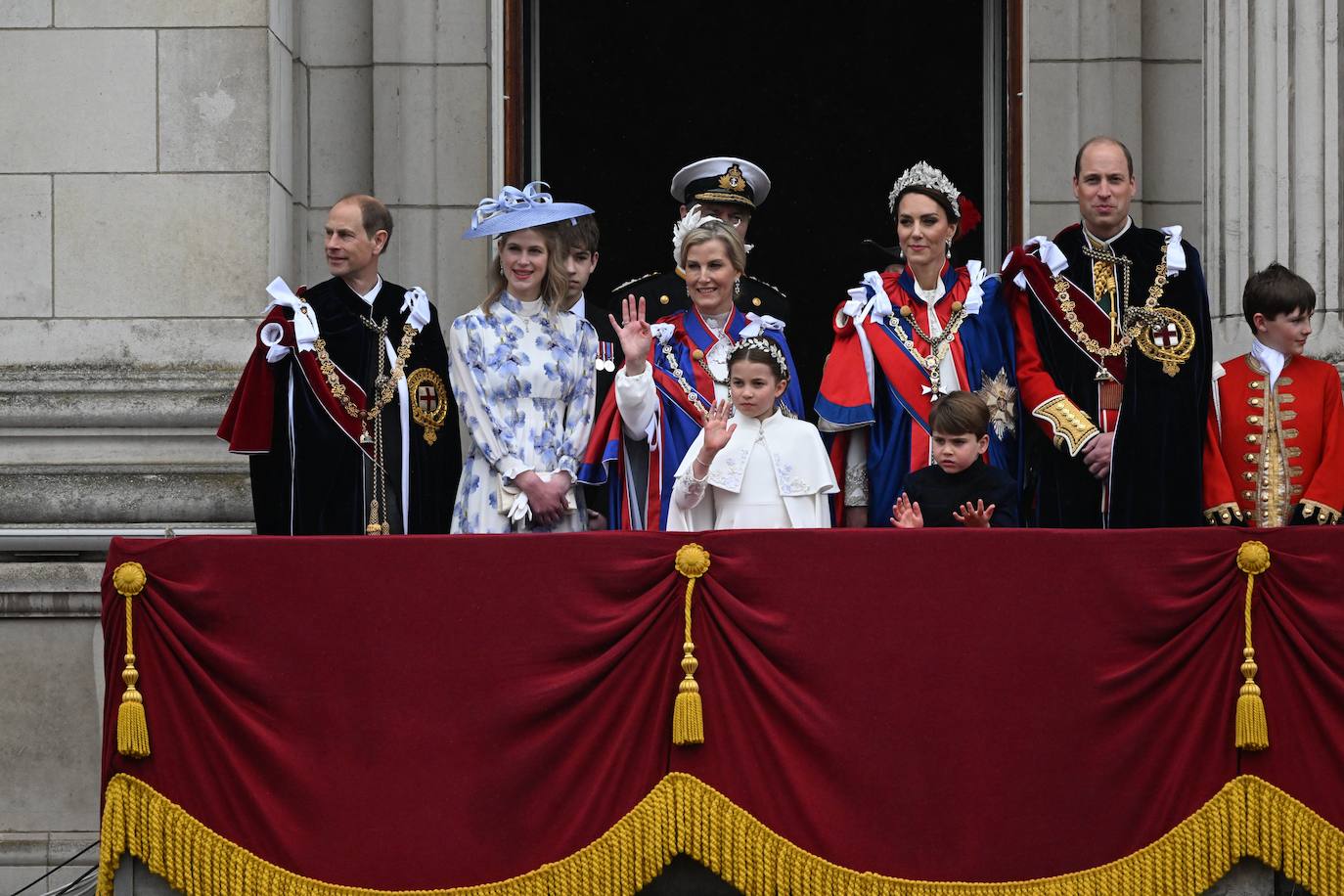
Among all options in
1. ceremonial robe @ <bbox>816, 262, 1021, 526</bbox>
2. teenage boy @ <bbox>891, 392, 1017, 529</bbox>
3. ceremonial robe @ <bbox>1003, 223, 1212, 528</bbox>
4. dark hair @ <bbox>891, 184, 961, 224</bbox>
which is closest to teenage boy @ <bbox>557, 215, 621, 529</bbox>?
ceremonial robe @ <bbox>816, 262, 1021, 526</bbox>

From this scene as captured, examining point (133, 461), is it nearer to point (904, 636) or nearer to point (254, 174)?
point (254, 174)

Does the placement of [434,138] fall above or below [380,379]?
above

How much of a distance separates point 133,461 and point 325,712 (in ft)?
8.70

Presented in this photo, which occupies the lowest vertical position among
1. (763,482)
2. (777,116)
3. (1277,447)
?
(763,482)

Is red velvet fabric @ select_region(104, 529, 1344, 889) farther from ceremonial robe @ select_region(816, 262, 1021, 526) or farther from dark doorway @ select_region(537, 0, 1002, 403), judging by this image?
dark doorway @ select_region(537, 0, 1002, 403)

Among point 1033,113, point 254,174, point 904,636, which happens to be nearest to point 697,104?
point 1033,113

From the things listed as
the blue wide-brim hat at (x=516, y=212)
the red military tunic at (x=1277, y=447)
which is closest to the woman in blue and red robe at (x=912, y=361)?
the red military tunic at (x=1277, y=447)

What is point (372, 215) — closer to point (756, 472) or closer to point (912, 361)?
point (756, 472)

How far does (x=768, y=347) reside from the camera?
23.8ft

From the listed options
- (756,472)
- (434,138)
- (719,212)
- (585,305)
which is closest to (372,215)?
(585,305)

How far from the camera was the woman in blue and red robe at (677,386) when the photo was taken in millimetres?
7406

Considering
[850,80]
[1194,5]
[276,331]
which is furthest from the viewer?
[850,80]

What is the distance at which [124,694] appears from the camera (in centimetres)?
641

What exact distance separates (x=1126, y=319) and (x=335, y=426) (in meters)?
2.76
